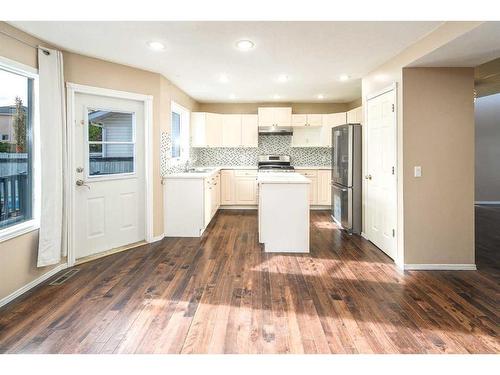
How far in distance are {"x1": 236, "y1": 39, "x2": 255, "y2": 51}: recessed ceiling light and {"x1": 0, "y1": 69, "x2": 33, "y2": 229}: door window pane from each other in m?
2.06

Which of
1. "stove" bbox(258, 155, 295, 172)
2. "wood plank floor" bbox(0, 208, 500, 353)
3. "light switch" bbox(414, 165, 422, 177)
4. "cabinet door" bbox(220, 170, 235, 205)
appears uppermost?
"stove" bbox(258, 155, 295, 172)

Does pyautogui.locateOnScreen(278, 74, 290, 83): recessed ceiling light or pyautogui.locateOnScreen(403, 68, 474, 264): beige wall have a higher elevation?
pyautogui.locateOnScreen(278, 74, 290, 83): recessed ceiling light

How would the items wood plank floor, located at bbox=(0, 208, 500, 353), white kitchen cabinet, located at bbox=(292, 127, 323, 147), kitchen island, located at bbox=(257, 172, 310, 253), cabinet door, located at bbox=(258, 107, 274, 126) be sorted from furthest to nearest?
white kitchen cabinet, located at bbox=(292, 127, 323, 147) → cabinet door, located at bbox=(258, 107, 274, 126) → kitchen island, located at bbox=(257, 172, 310, 253) → wood plank floor, located at bbox=(0, 208, 500, 353)

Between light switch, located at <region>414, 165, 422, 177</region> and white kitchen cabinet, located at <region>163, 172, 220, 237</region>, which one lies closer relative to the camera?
light switch, located at <region>414, 165, 422, 177</region>

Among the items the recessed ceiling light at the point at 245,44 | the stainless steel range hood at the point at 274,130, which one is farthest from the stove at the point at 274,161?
the recessed ceiling light at the point at 245,44

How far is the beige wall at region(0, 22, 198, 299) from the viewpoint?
9.22 feet

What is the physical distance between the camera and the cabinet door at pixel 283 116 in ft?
23.2

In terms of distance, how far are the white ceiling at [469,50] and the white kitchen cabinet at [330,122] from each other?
144 inches

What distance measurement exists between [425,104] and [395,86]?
38cm

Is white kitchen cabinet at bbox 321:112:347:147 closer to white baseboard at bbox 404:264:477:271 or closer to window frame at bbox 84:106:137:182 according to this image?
white baseboard at bbox 404:264:477:271

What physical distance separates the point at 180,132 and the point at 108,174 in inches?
96.6

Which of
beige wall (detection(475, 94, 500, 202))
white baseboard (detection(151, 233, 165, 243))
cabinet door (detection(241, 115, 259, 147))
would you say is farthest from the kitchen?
beige wall (detection(475, 94, 500, 202))

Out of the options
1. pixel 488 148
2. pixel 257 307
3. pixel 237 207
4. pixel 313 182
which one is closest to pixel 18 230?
pixel 257 307
